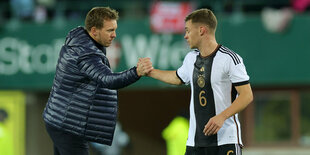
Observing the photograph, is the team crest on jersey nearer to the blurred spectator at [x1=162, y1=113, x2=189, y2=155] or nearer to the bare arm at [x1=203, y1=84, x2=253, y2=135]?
the bare arm at [x1=203, y1=84, x2=253, y2=135]

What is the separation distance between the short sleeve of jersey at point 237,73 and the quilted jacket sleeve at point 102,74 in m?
0.86

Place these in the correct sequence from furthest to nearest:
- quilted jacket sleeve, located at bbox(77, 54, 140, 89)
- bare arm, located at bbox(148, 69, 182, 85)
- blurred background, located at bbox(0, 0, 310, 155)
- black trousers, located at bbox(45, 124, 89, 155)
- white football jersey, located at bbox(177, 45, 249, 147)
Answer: blurred background, located at bbox(0, 0, 310, 155), bare arm, located at bbox(148, 69, 182, 85), black trousers, located at bbox(45, 124, 89, 155), quilted jacket sleeve, located at bbox(77, 54, 140, 89), white football jersey, located at bbox(177, 45, 249, 147)

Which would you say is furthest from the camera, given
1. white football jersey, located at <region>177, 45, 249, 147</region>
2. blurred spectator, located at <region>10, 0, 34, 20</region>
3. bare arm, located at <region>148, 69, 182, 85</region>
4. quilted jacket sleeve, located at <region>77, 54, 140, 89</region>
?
blurred spectator, located at <region>10, 0, 34, 20</region>

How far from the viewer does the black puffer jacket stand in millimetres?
6016

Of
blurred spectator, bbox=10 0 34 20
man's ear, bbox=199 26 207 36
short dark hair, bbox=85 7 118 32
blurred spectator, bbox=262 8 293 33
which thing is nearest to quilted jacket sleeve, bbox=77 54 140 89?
short dark hair, bbox=85 7 118 32

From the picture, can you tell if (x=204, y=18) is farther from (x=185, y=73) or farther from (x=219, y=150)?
(x=219, y=150)

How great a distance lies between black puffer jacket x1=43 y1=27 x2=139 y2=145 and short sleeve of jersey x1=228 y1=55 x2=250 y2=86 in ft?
2.82

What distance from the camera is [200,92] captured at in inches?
234

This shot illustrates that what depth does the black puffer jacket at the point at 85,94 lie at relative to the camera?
237 inches

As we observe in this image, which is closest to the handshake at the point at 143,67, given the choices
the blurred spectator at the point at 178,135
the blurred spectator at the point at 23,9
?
the blurred spectator at the point at 178,135

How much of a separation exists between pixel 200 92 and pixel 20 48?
11.8 metres

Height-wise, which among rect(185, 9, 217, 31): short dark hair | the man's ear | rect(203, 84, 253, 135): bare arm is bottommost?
rect(203, 84, 253, 135): bare arm

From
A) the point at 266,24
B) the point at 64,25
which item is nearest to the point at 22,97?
the point at 64,25

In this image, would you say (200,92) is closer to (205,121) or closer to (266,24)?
(205,121)
